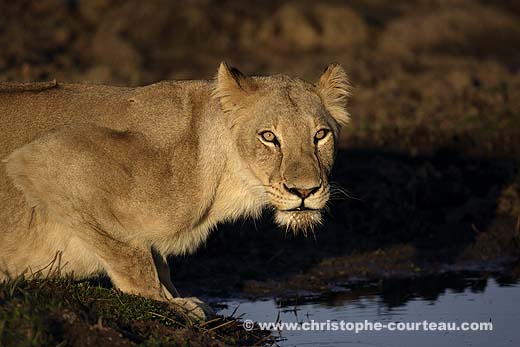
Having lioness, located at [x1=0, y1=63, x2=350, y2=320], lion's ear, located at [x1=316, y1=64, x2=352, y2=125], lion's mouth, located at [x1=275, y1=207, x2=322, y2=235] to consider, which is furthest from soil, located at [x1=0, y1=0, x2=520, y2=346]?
lion's ear, located at [x1=316, y1=64, x2=352, y2=125]

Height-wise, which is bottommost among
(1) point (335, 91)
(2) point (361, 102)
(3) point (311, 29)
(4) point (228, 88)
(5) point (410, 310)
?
(5) point (410, 310)

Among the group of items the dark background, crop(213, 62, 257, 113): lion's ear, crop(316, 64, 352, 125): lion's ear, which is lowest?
crop(213, 62, 257, 113): lion's ear

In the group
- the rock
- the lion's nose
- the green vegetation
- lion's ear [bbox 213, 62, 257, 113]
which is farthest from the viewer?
the rock

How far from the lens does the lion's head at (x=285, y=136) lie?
646 cm

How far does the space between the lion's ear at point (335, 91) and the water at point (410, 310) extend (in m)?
1.44

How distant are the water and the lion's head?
951 millimetres

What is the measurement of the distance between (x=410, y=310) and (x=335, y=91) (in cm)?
181

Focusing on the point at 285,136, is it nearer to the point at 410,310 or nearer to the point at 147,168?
the point at 147,168

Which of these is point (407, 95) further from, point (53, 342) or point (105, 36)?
point (53, 342)

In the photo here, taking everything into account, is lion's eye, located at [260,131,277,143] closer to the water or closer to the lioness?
the lioness

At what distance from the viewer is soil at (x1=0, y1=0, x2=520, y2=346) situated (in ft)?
30.4

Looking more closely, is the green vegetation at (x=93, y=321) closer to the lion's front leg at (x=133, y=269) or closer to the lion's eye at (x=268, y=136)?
the lion's front leg at (x=133, y=269)

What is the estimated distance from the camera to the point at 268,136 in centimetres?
669

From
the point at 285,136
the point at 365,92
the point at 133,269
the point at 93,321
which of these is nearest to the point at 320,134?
the point at 285,136
